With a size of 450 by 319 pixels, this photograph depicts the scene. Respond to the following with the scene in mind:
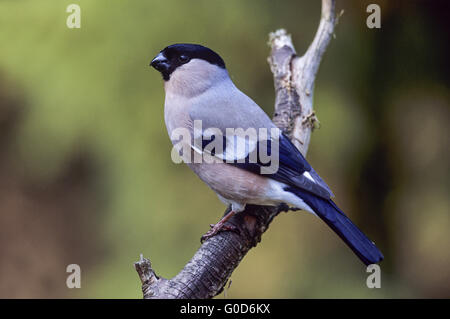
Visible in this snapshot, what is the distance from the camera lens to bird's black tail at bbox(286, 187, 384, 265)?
4.53 ft

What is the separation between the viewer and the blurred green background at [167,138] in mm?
2166

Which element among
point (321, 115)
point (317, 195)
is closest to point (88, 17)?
point (321, 115)

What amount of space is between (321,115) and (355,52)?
1.30 ft

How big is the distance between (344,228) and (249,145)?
0.38 metres

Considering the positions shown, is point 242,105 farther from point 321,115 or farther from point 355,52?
point 355,52

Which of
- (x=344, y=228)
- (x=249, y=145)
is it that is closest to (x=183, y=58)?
(x=249, y=145)

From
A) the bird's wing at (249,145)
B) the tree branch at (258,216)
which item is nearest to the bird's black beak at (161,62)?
the bird's wing at (249,145)

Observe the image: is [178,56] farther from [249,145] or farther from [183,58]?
[249,145]

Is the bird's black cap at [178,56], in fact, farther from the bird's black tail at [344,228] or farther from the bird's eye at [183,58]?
the bird's black tail at [344,228]

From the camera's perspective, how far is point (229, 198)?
162 centimetres

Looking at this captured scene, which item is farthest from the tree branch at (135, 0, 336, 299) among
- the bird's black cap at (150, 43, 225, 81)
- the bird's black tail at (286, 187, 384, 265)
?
the bird's black cap at (150, 43, 225, 81)

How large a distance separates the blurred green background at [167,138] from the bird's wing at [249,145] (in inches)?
27.3

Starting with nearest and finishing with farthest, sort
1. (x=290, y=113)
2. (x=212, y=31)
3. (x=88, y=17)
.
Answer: (x=290, y=113)
(x=88, y=17)
(x=212, y=31)

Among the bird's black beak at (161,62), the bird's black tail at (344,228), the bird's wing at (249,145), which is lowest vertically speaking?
the bird's black tail at (344,228)
